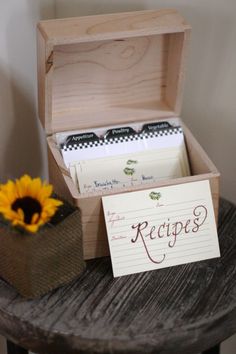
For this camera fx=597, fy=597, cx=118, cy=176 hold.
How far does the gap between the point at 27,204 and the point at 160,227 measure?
0.24 metres

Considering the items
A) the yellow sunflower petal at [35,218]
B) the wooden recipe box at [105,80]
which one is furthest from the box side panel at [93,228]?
the yellow sunflower petal at [35,218]

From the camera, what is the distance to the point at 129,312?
0.91 m

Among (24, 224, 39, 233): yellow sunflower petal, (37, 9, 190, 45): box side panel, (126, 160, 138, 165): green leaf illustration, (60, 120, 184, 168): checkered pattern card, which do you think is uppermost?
(37, 9, 190, 45): box side panel

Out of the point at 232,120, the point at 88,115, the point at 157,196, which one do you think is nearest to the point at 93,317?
the point at 157,196

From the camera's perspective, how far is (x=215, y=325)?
0.91 m

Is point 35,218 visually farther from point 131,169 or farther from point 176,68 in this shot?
point 176,68

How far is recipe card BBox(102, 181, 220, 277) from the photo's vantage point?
962 mm

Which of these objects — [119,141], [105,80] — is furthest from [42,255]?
[105,80]

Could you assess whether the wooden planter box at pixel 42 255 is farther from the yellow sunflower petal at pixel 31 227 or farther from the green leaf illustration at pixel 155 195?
the green leaf illustration at pixel 155 195

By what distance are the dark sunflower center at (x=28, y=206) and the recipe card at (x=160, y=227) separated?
14cm

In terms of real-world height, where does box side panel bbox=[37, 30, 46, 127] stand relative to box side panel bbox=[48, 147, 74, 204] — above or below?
above

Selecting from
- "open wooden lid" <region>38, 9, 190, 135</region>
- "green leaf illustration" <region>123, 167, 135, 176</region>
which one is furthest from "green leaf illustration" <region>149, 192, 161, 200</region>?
"open wooden lid" <region>38, 9, 190, 135</region>

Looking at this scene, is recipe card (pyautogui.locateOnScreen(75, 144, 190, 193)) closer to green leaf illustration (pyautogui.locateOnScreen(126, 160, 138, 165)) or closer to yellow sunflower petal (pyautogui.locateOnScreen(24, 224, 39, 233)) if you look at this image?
green leaf illustration (pyautogui.locateOnScreen(126, 160, 138, 165))

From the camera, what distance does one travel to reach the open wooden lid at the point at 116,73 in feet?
3.36
